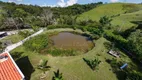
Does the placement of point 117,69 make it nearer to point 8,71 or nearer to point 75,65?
point 75,65

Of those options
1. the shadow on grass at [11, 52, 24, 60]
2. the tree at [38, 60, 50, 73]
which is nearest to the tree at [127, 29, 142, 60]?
the tree at [38, 60, 50, 73]

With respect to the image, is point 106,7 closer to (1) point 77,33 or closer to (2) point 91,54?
(1) point 77,33

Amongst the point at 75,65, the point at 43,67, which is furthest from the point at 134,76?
the point at 43,67

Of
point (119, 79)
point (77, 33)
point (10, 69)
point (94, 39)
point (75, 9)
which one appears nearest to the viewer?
point (10, 69)

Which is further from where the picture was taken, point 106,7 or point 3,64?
point 106,7

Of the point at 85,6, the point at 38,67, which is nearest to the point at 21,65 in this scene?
the point at 38,67

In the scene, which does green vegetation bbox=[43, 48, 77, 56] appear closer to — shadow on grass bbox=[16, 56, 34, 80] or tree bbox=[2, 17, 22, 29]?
shadow on grass bbox=[16, 56, 34, 80]
